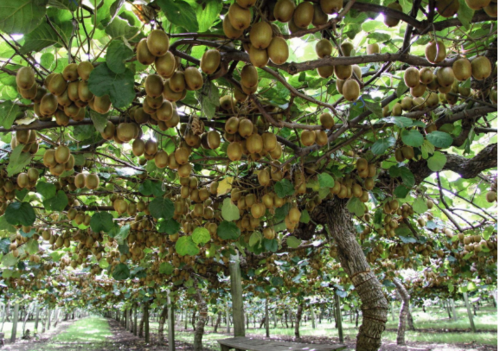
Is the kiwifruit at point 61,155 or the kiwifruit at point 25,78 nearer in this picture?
the kiwifruit at point 25,78

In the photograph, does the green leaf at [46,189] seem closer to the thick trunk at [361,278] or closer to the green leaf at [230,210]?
the green leaf at [230,210]

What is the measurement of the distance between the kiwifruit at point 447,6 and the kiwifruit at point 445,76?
350 millimetres

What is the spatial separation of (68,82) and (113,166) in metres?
1.58

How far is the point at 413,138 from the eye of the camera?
1.76 meters

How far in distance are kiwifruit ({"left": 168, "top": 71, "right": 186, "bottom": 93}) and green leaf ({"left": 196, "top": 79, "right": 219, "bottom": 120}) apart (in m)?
0.17

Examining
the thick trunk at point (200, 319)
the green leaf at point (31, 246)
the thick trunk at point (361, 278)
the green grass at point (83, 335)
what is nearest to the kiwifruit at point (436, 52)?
the thick trunk at point (361, 278)

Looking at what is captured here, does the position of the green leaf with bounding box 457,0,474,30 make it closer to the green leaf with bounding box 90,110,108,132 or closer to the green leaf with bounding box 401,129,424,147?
the green leaf with bounding box 401,129,424,147

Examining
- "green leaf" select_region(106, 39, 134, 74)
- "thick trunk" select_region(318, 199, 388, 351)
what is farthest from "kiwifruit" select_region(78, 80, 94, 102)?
"thick trunk" select_region(318, 199, 388, 351)

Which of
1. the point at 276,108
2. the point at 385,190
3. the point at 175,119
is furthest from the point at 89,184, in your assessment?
the point at 385,190

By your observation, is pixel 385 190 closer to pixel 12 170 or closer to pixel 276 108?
pixel 276 108

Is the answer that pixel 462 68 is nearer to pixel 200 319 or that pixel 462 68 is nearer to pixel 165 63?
pixel 165 63

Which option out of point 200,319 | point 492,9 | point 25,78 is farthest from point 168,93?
point 200,319

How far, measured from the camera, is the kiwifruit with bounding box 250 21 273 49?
2.89 ft

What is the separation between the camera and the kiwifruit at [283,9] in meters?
0.87
